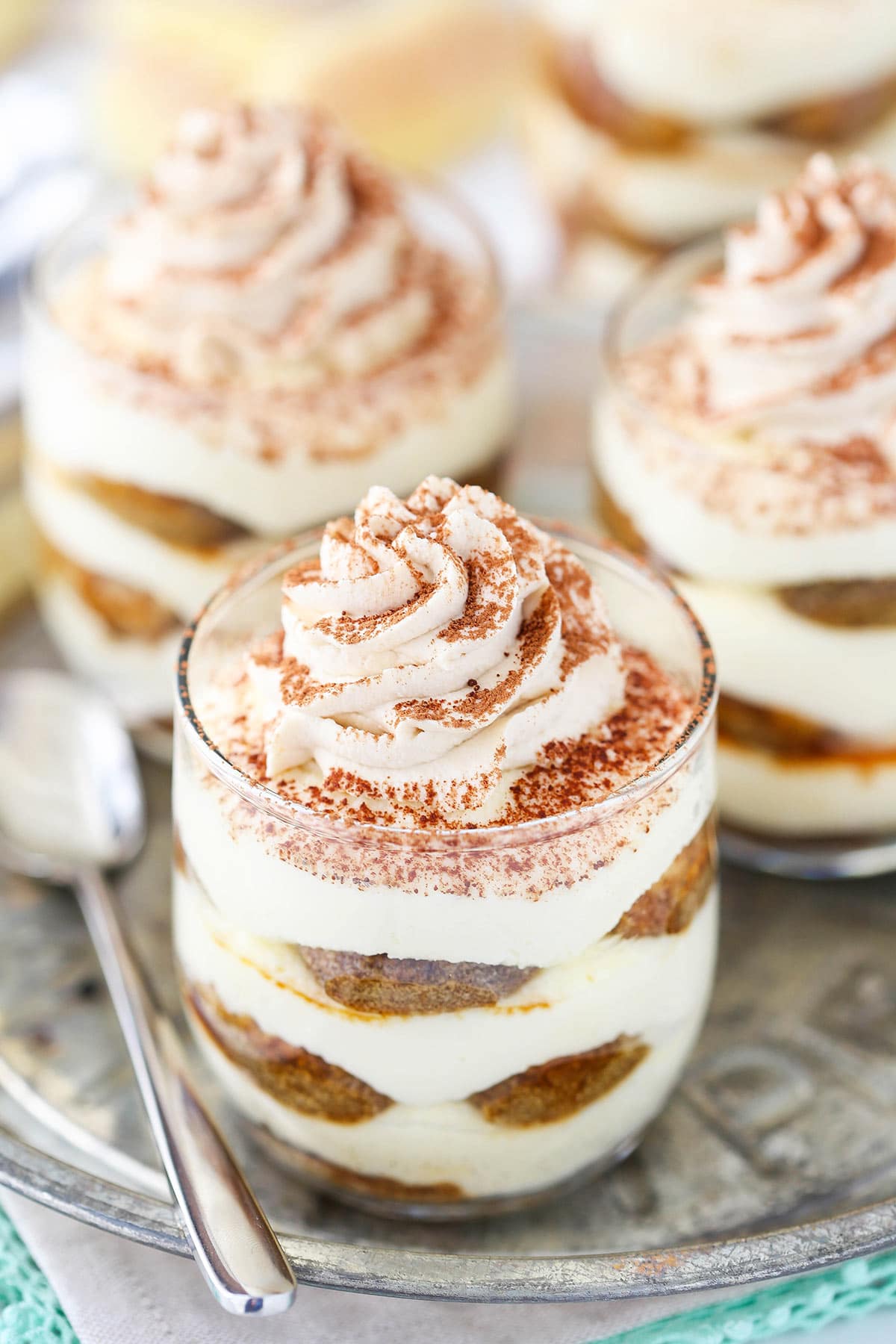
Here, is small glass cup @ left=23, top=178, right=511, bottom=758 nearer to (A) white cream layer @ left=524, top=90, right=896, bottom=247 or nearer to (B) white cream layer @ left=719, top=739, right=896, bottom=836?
(B) white cream layer @ left=719, top=739, right=896, bottom=836

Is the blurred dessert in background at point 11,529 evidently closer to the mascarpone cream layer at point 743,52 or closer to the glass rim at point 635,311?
the glass rim at point 635,311

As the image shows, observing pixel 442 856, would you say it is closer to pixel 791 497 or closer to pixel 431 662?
pixel 431 662

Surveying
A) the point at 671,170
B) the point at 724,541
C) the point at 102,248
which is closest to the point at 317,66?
the point at 671,170

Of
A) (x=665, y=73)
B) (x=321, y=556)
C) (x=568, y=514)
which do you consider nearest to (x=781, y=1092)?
(x=321, y=556)

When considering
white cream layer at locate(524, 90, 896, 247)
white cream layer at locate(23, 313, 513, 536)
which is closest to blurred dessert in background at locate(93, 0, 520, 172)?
white cream layer at locate(524, 90, 896, 247)

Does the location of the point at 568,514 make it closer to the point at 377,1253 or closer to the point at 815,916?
the point at 815,916

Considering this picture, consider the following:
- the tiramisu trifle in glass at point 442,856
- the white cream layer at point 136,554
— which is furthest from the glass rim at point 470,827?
the white cream layer at point 136,554
